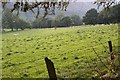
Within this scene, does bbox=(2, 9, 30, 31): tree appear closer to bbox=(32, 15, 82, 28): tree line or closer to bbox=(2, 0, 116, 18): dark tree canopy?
bbox=(32, 15, 82, 28): tree line

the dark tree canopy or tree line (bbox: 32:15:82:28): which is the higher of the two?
the dark tree canopy

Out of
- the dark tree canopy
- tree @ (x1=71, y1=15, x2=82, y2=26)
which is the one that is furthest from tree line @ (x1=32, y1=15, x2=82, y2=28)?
the dark tree canopy

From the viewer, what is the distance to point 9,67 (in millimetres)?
14633

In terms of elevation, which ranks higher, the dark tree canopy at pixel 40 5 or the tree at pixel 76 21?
the dark tree canopy at pixel 40 5

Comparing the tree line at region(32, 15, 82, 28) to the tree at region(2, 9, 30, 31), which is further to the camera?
the tree at region(2, 9, 30, 31)

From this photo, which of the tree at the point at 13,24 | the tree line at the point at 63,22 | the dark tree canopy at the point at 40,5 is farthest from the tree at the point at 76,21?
the dark tree canopy at the point at 40,5

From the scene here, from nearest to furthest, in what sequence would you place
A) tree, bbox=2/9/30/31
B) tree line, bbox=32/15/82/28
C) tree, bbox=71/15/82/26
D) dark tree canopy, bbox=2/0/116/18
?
dark tree canopy, bbox=2/0/116/18 < tree line, bbox=32/15/82/28 < tree, bbox=2/9/30/31 < tree, bbox=71/15/82/26

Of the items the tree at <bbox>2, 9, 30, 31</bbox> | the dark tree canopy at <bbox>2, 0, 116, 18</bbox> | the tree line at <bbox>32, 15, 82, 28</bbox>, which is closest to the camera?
the dark tree canopy at <bbox>2, 0, 116, 18</bbox>

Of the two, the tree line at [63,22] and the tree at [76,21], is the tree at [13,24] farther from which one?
the tree at [76,21]

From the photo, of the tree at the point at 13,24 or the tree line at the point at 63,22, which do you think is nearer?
the tree line at the point at 63,22

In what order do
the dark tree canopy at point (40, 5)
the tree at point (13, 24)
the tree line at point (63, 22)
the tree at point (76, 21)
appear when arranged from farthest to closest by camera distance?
the tree at point (76, 21) → the tree at point (13, 24) → the tree line at point (63, 22) → the dark tree canopy at point (40, 5)

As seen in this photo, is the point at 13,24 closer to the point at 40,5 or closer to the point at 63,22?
the point at 63,22

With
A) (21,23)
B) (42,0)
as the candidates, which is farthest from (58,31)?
(42,0)

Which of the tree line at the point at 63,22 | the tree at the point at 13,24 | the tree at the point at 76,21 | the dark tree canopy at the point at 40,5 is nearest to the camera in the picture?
the dark tree canopy at the point at 40,5
